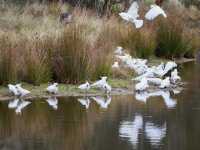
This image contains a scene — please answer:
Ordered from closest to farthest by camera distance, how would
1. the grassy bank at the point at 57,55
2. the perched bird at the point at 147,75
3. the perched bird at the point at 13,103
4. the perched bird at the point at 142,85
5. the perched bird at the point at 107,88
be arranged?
the perched bird at the point at 13,103
the perched bird at the point at 107,88
the grassy bank at the point at 57,55
the perched bird at the point at 142,85
the perched bird at the point at 147,75

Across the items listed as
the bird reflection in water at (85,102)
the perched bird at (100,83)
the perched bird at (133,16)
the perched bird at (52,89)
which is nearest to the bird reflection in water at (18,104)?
the perched bird at (52,89)

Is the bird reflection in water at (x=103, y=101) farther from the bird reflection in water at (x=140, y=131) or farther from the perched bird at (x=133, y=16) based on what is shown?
the perched bird at (x=133, y=16)

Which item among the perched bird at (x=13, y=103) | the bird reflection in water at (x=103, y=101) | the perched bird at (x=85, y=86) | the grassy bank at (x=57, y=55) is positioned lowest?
the bird reflection in water at (x=103, y=101)

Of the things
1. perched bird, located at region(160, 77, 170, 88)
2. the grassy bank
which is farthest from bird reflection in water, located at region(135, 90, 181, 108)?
the grassy bank

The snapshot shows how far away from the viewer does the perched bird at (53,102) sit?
42.7 feet

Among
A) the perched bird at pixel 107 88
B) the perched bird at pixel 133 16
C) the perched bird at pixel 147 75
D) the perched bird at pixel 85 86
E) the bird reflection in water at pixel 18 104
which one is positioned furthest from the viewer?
the perched bird at pixel 133 16

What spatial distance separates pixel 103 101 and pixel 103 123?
8.29 ft

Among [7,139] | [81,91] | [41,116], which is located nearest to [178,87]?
[81,91]

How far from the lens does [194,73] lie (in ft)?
64.7

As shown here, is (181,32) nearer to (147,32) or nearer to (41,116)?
(147,32)

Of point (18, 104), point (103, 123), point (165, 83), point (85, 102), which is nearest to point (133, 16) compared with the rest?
point (165, 83)

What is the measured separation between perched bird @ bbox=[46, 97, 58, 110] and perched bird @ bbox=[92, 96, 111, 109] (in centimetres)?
74

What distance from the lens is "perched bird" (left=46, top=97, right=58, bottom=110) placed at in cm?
1300

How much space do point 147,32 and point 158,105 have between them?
10.3 m
